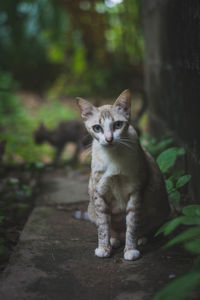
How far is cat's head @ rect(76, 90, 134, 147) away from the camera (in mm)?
2490

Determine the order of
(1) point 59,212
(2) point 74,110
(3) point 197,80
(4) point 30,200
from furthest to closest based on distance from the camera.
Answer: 1. (2) point 74,110
2. (4) point 30,200
3. (1) point 59,212
4. (3) point 197,80

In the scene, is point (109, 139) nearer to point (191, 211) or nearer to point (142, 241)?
point (191, 211)

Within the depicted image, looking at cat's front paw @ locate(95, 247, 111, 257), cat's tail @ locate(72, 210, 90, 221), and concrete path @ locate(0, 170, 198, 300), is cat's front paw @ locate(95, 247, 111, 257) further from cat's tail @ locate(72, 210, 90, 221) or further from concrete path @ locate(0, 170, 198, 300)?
cat's tail @ locate(72, 210, 90, 221)

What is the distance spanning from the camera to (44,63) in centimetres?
1295

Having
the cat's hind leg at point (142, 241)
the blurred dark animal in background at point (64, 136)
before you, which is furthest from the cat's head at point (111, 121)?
the blurred dark animal in background at point (64, 136)

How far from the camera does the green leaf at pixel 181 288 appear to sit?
1.51m

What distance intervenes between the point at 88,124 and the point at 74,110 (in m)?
8.38

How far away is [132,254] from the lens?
2.54 meters

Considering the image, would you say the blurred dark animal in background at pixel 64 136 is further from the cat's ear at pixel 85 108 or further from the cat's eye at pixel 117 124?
the cat's eye at pixel 117 124

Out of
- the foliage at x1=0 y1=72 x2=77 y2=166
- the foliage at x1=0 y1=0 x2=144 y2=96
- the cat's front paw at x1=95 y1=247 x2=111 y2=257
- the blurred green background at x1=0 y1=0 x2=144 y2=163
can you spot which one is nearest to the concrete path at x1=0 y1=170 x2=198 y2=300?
the cat's front paw at x1=95 y1=247 x2=111 y2=257

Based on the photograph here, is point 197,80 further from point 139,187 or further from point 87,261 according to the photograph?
point 87,261

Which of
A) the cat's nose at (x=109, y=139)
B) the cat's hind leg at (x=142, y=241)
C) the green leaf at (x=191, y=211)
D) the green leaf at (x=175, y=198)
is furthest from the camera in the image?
the green leaf at (x=175, y=198)

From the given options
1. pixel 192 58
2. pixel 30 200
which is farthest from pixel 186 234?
pixel 30 200

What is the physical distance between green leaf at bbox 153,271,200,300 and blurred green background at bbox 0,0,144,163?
4.11 meters
